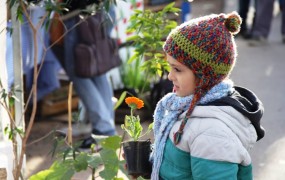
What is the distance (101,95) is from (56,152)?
8.88 ft

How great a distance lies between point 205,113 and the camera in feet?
8.48

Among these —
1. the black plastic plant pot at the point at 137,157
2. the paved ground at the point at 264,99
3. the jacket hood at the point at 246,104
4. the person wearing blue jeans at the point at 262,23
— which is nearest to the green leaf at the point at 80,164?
the black plastic plant pot at the point at 137,157

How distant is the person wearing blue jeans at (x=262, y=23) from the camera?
9633 mm

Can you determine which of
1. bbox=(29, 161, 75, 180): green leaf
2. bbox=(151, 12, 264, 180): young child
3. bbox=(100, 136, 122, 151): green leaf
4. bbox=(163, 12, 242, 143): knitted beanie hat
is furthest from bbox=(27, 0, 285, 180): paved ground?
bbox=(163, 12, 242, 143): knitted beanie hat

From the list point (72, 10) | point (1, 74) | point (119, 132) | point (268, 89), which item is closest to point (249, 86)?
point (268, 89)

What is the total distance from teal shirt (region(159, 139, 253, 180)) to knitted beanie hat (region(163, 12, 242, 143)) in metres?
0.09

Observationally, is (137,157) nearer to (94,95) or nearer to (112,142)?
(112,142)

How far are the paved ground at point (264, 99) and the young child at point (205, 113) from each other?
2.27m

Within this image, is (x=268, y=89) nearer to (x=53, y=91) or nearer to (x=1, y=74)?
(x=53, y=91)

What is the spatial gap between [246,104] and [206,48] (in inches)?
12.7

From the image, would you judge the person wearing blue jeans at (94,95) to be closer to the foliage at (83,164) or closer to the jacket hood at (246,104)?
the foliage at (83,164)

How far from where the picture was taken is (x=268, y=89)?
291 inches

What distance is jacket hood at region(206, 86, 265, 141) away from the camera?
2639 mm

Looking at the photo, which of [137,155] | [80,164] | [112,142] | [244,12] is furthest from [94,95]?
[244,12]
